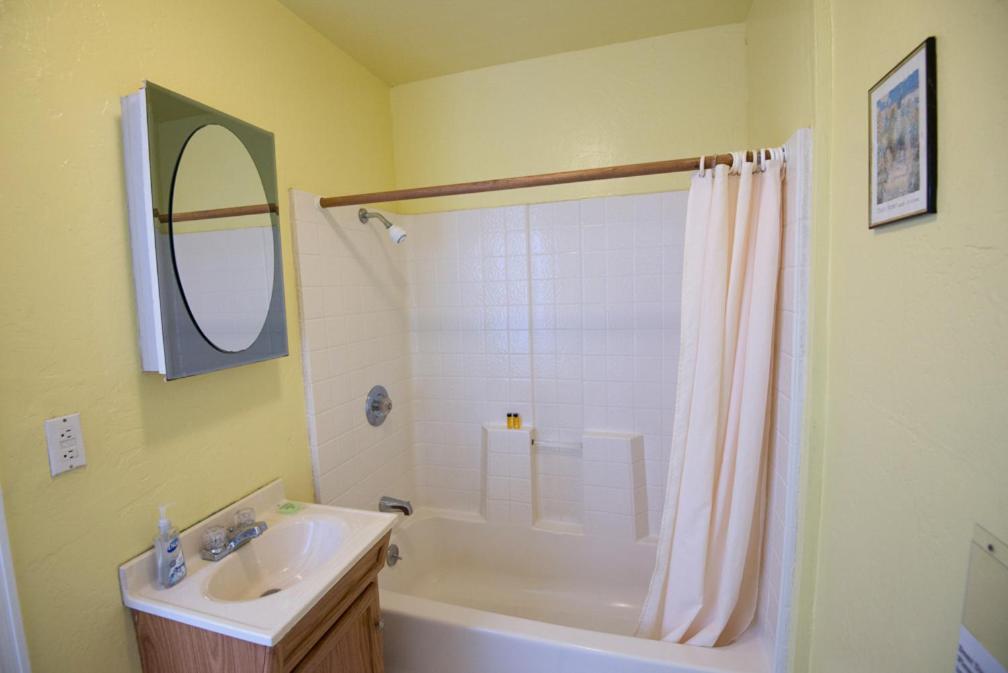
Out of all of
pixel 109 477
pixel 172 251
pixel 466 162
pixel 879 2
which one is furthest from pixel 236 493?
pixel 879 2

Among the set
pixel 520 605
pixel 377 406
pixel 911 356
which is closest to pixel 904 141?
pixel 911 356

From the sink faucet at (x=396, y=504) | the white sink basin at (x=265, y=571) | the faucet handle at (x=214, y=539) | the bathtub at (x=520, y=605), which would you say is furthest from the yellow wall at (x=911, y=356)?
the faucet handle at (x=214, y=539)

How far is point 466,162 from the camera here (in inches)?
89.5

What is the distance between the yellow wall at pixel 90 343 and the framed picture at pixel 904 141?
167cm

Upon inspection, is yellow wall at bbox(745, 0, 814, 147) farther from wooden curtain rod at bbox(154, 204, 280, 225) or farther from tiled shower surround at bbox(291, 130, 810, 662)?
wooden curtain rod at bbox(154, 204, 280, 225)

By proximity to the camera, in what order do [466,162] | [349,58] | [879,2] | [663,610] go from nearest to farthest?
1. [879,2]
2. [663,610]
3. [349,58]
4. [466,162]

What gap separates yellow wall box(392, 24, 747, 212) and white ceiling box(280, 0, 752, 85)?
83mm

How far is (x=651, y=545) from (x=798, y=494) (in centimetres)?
107

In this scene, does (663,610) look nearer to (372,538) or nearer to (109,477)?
(372,538)

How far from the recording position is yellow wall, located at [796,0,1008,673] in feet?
1.94

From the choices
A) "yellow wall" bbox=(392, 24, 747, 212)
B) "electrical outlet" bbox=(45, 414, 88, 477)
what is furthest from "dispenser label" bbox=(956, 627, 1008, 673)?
"yellow wall" bbox=(392, 24, 747, 212)

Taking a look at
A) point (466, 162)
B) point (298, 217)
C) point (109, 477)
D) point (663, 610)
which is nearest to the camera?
point (109, 477)

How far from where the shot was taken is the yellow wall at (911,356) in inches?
23.3

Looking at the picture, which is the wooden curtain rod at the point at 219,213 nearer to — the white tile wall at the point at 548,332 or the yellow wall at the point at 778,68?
the white tile wall at the point at 548,332
